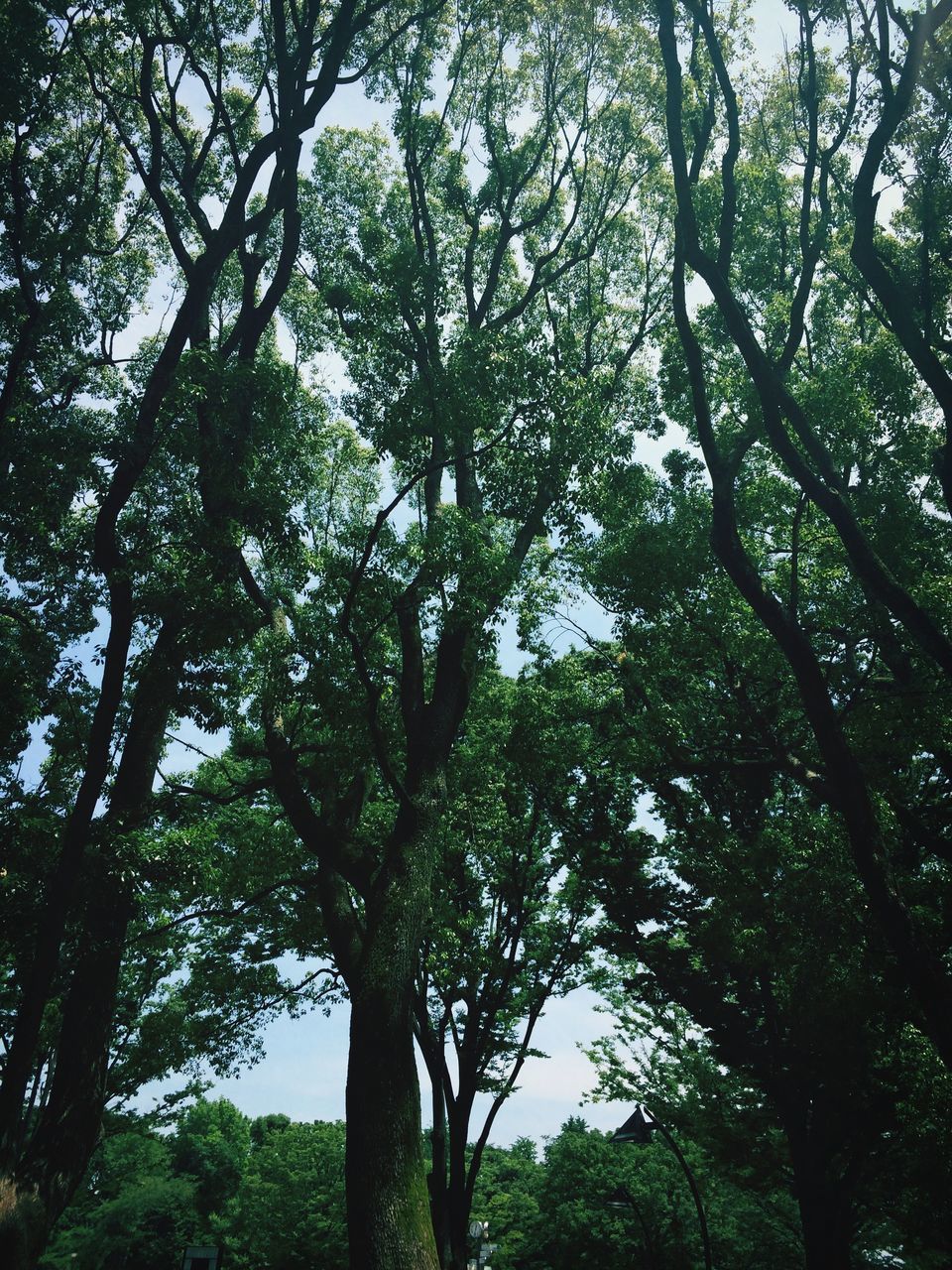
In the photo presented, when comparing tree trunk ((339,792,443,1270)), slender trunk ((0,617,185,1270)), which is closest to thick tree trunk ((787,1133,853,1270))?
tree trunk ((339,792,443,1270))

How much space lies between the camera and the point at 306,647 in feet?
34.7

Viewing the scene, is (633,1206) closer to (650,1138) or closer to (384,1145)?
(650,1138)

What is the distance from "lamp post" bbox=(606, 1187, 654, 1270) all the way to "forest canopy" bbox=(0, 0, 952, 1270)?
5939 millimetres

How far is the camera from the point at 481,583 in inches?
399

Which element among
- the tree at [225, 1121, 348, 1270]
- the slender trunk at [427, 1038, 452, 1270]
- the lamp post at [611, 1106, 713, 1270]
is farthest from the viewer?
the tree at [225, 1121, 348, 1270]

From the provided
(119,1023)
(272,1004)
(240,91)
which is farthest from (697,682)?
(119,1023)

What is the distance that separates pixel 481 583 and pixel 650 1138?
97.8 feet

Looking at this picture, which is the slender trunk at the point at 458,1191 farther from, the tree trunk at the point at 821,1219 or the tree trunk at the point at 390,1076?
the tree trunk at the point at 390,1076

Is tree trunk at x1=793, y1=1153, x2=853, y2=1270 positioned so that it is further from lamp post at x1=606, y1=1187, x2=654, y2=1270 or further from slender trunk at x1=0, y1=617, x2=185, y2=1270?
slender trunk at x1=0, y1=617, x2=185, y2=1270

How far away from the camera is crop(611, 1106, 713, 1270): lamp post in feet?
73.4

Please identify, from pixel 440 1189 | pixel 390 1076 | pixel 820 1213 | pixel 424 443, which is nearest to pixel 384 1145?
pixel 390 1076

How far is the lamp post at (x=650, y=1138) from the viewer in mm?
22375

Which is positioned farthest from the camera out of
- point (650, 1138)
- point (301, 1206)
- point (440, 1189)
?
point (650, 1138)

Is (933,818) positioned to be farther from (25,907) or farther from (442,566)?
(25,907)
